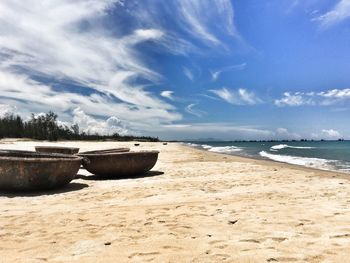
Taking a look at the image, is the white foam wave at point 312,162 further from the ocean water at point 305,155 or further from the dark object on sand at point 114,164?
the dark object on sand at point 114,164

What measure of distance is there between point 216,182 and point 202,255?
582cm

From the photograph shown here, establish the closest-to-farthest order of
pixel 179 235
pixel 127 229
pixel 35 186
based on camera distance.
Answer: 1. pixel 179 235
2. pixel 127 229
3. pixel 35 186

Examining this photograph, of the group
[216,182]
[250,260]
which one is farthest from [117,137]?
[250,260]

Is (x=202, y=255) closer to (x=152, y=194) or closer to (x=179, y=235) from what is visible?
(x=179, y=235)

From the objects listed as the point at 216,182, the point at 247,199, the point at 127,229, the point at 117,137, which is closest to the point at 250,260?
the point at 127,229

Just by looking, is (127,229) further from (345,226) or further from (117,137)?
(117,137)

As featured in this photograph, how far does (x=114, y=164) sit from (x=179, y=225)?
6.11m

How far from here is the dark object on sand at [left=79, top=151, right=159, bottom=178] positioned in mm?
10422

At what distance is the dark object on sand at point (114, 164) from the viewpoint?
1042cm

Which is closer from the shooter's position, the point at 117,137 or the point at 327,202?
the point at 327,202

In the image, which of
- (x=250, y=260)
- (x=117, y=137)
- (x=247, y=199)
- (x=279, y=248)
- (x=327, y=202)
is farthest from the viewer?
(x=117, y=137)

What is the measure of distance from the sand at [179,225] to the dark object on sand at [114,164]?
8.29 feet

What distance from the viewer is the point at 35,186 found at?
7.89 m

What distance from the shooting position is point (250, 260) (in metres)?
3.29
